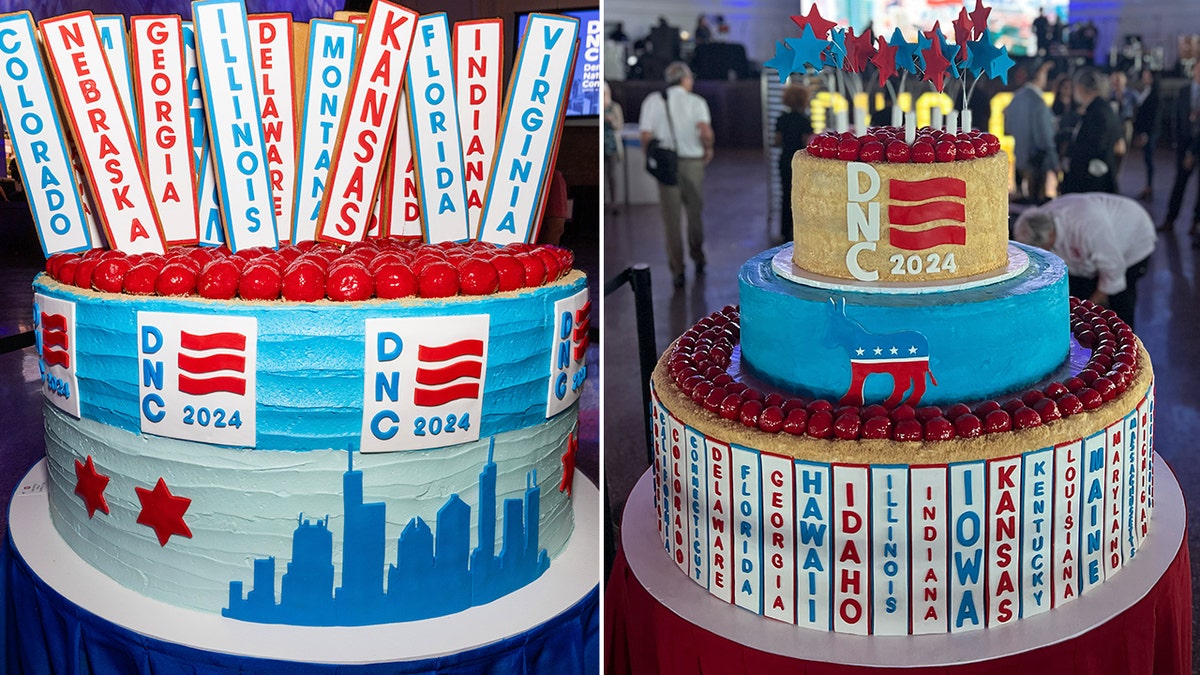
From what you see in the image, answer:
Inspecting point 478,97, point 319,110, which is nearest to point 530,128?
point 478,97

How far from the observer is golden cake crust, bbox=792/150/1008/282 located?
2533 mm

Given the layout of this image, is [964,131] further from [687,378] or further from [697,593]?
[697,593]

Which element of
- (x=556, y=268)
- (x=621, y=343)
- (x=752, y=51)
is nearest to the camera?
(x=556, y=268)

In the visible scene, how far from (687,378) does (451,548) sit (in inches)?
29.6

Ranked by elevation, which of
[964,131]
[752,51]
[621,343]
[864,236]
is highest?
[752,51]

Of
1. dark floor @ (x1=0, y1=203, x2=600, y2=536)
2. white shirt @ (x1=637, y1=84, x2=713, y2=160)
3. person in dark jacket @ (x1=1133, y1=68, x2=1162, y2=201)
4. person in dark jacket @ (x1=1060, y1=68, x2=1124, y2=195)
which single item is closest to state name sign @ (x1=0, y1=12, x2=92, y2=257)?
dark floor @ (x1=0, y1=203, x2=600, y2=536)

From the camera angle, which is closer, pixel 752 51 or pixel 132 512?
pixel 132 512

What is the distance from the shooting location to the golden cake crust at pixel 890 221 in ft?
8.31

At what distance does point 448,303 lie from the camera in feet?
8.61

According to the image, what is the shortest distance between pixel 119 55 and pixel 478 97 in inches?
40.1

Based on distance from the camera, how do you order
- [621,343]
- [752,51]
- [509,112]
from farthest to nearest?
1. [752,51]
2. [621,343]
3. [509,112]

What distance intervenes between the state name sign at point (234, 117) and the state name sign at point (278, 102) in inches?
1.9

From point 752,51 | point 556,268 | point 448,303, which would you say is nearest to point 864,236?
point 556,268

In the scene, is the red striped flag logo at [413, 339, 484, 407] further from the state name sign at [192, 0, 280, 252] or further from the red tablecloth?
the state name sign at [192, 0, 280, 252]
